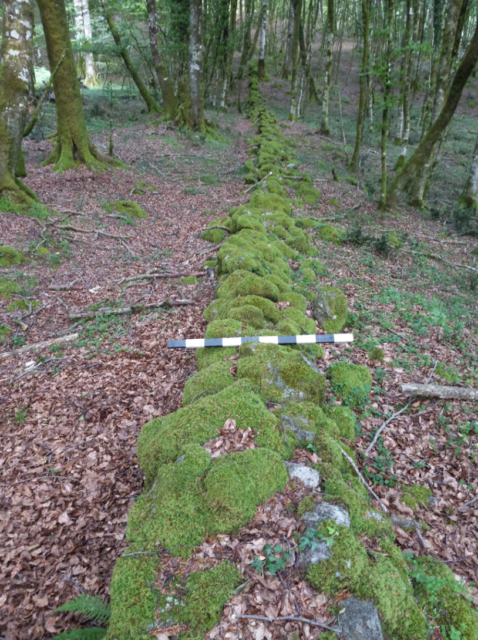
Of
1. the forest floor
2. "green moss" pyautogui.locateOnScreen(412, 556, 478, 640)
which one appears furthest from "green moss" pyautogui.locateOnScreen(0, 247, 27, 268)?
"green moss" pyautogui.locateOnScreen(412, 556, 478, 640)

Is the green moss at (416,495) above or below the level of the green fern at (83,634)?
below

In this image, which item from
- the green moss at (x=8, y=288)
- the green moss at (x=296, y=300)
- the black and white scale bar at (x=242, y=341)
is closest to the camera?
the black and white scale bar at (x=242, y=341)

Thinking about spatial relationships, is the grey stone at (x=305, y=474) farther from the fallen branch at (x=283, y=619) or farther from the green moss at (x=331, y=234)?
the green moss at (x=331, y=234)

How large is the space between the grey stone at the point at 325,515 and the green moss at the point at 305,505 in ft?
0.06

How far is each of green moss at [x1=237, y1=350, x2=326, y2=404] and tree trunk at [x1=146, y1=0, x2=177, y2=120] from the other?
58.9 feet

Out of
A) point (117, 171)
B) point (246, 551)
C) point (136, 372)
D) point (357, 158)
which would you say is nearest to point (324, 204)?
point (357, 158)

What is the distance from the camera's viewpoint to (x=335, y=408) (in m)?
3.67

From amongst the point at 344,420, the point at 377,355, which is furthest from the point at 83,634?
the point at 377,355

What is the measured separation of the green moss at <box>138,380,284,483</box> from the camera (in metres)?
2.66

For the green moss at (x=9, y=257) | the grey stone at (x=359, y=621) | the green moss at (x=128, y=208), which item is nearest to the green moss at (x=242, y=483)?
the grey stone at (x=359, y=621)

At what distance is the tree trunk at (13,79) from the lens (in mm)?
7250

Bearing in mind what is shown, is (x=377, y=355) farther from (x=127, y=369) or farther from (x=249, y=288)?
(x=127, y=369)

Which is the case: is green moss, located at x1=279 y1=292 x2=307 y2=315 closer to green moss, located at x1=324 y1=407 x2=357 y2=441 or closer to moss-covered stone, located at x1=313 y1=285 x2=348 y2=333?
moss-covered stone, located at x1=313 y1=285 x2=348 y2=333

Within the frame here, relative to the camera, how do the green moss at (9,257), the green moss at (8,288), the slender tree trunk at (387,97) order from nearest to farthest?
the green moss at (8,288)
the green moss at (9,257)
the slender tree trunk at (387,97)
